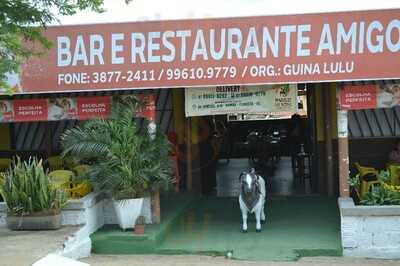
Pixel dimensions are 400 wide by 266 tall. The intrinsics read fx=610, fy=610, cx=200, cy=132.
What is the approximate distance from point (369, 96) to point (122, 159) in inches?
155

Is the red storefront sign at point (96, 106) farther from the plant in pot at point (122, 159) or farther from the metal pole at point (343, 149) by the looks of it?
the metal pole at point (343, 149)

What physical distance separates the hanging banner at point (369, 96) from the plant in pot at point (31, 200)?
4627mm

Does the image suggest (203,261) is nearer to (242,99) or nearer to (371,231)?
(371,231)

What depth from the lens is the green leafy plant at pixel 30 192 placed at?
8.96 meters

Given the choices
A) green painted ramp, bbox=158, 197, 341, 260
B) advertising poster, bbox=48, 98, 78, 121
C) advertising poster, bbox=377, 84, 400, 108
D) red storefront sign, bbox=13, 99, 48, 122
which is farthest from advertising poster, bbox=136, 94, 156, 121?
advertising poster, bbox=377, 84, 400, 108

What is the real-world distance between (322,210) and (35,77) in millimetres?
5773

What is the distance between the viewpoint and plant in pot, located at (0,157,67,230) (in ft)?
29.4

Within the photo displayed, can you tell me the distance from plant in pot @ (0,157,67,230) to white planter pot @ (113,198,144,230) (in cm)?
93

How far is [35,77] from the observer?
9602mm

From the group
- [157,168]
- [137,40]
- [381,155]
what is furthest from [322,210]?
[137,40]

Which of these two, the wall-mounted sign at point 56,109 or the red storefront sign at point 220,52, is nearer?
the red storefront sign at point 220,52

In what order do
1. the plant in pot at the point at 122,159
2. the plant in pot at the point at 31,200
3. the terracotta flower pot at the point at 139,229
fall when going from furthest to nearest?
the plant in pot at the point at 122,159
the terracotta flower pot at the point at 139,229
the plant in pot at the point at 31,200

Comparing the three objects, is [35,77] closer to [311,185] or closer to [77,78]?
[77,78]

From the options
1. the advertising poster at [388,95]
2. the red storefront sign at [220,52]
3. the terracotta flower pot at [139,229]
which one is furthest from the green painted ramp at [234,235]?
the red storefront sign at [220,52]
